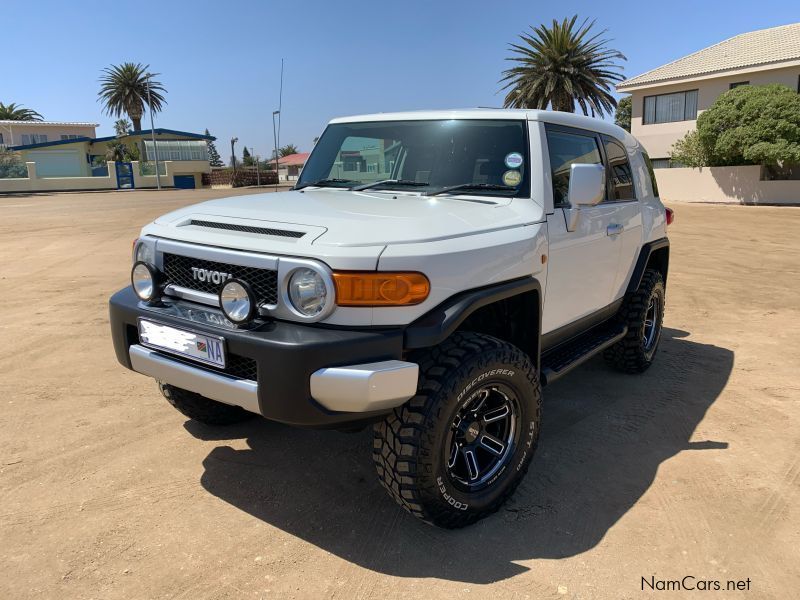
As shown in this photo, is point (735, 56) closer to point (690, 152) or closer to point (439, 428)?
point (690, 152)

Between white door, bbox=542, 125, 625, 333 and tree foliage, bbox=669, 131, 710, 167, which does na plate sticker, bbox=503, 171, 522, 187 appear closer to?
white door, bbox=542, 125, 625, 333

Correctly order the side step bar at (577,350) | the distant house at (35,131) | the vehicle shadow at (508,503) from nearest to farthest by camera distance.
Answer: the vehicle shadow at (508,503)
the side step bar at (577,350)
the distant house at (35,131)

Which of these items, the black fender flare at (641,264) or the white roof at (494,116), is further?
the black fender flare at (641,264)

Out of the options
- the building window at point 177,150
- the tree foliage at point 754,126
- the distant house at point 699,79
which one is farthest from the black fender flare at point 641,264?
the building window at point 177,150

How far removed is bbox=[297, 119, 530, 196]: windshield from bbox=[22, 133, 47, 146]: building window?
2879 inches

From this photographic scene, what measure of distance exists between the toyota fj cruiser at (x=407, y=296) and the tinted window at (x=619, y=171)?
0.33 meters

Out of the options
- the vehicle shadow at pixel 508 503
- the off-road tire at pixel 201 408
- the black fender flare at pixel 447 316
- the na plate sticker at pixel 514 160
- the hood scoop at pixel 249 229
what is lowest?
the vehicle shadow at pixel 508 503

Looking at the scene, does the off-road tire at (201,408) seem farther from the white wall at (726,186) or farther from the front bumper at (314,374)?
the white wall at (726,186)

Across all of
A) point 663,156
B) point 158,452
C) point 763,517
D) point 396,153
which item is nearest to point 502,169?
point 396,153

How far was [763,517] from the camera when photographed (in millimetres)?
2934

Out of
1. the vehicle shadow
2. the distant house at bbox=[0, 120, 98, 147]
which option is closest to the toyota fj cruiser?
the vehicle shadow

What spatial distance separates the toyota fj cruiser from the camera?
2.41 metres

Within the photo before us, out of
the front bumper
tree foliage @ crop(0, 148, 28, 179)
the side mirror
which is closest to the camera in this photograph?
the front bumper

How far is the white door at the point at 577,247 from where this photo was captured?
339 cm
